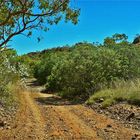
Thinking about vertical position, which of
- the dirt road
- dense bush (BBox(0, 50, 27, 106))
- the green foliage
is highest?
dense bush (BBox(0, 50, 27, 106))

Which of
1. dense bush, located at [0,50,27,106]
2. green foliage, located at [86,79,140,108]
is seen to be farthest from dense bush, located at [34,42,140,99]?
dense bush, located at [0,50,27,106]

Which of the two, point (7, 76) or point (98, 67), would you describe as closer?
point (7, 76)

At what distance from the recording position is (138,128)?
42.6 feet

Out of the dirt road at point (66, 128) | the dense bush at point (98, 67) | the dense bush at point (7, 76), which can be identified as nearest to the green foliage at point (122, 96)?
the dirt road at point (66, 128)

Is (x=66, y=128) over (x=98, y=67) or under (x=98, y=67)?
under

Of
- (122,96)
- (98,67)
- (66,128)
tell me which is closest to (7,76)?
(122,96)

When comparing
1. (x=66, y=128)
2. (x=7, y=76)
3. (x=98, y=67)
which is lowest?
(x=66, y=128)

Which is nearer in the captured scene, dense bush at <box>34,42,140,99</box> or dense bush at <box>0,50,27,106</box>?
dense bush at <box>0,50,27,106</box>

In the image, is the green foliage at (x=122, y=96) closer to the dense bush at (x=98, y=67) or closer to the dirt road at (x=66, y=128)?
the dirt road at (x=66, y=128)

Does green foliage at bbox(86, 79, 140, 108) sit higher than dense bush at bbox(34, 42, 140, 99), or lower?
lower

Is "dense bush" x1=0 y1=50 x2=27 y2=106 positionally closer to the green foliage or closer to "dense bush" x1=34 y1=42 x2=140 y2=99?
the green foliage

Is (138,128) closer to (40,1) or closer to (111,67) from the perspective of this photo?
(40,1)

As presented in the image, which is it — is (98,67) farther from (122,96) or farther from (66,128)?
(66,128)

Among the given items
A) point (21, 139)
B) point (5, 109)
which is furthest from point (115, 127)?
point (5, 109)
